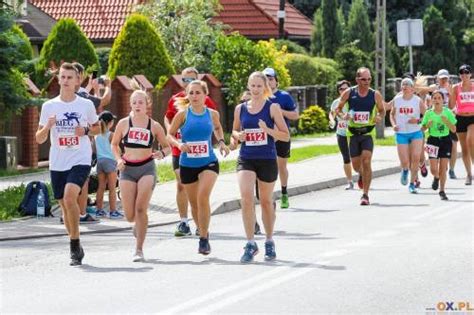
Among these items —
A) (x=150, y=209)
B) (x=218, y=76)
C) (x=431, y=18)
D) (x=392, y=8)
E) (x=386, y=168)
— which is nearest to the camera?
(x=150, y=209)

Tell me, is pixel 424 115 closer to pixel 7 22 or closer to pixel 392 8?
pixel 7 22

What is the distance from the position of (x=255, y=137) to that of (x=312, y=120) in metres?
27.8

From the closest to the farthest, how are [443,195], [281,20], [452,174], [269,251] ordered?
[269,251] < [443,195] < [452,174] < [281,20]

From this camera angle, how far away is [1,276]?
1309 cm

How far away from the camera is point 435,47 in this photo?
64000mm

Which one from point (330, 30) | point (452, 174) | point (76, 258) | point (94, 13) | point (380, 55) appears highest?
point (94, 13)

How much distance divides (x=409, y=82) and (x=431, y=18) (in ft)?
134

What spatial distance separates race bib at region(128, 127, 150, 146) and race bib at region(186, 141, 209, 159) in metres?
0.43

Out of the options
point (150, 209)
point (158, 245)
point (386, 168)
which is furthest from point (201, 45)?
point (158, 245)

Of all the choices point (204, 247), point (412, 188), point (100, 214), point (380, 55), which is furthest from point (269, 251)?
point (380, 55)

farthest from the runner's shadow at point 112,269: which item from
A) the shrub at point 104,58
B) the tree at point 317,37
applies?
the tree at point 317,37

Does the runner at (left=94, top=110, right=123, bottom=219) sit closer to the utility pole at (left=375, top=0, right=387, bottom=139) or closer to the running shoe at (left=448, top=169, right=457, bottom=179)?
the running shoe at (left=448, top=169, right=457, bottom=179)

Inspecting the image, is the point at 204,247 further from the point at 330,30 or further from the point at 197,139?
the point at 330,30

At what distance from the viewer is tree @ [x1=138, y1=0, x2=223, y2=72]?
4253cm
